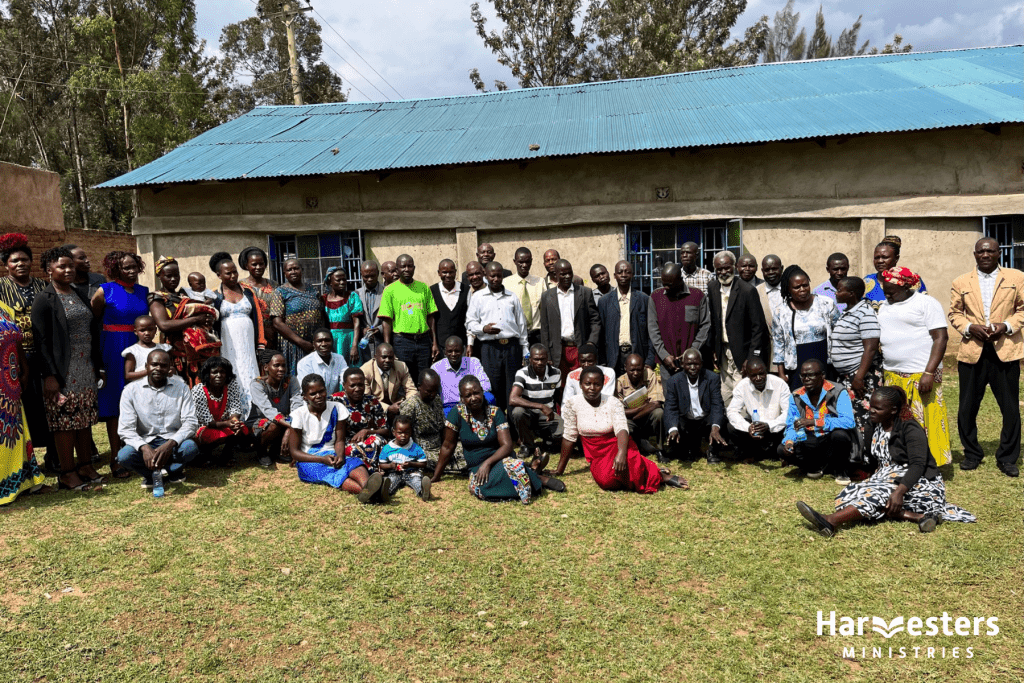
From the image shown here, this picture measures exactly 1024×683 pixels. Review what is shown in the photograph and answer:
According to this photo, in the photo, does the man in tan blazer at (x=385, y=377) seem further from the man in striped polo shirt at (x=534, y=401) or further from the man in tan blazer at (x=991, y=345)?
the man in tan blazer at (x=991, y=345)

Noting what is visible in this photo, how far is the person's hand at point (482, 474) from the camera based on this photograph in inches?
210

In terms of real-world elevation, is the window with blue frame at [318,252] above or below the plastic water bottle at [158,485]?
above

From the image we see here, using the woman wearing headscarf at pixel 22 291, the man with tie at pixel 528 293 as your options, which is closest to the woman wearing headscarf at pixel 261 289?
the woman wearing headscarf at pixel 22 291

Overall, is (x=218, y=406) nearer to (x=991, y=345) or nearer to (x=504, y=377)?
(x=504, y=377)

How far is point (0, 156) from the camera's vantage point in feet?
77.0

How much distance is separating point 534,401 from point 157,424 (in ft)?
Answer: 10.5

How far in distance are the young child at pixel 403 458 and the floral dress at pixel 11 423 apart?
2780mm

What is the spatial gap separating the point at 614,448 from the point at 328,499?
7.64 ft

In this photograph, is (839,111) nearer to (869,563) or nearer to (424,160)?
(424,160)

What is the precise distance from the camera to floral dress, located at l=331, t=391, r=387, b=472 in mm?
5742

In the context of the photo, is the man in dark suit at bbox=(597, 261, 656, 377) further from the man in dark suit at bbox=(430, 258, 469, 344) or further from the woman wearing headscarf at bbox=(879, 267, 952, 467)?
the woman wearing headscarf at bbox=(879, 267, 952, 467)

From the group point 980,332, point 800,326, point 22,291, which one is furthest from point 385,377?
point 980,332

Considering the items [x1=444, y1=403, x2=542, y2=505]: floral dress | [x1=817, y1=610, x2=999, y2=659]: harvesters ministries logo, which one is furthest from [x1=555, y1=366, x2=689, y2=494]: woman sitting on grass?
[x1=817, y1=610, x2=999, y2=659]: harvesters ministries logo

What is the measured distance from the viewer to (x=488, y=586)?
3.90 meters
